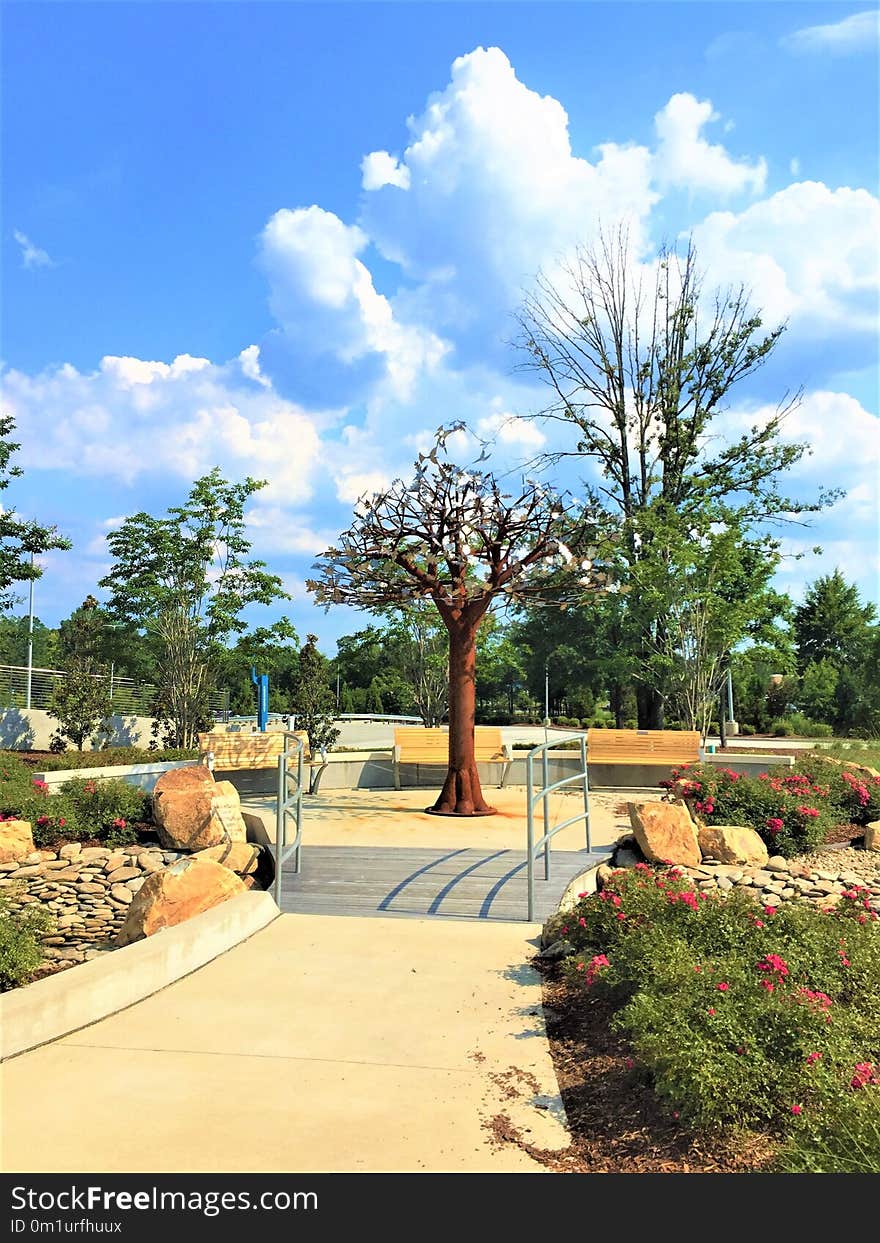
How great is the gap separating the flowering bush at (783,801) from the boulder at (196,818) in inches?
182

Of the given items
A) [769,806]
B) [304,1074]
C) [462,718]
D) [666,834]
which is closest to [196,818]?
[462,718]

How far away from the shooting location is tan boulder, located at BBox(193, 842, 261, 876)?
23.4 ft

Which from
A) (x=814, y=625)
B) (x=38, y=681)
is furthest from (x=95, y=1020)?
(x=814, y=625)

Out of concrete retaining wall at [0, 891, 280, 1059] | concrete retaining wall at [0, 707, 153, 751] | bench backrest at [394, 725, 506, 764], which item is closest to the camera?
concrete retaining wall at [0, 891, 280, 1059]

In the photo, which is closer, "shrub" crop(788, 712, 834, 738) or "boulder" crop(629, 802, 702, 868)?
"boulder" crop(629, 802, 702, 868)

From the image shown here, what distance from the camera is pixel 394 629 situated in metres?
19.7

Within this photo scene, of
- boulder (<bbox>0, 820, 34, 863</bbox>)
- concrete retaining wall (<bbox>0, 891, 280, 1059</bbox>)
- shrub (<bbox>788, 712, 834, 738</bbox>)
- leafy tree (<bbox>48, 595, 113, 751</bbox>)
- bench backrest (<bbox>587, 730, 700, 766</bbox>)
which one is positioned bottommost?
shrub (<bbox>788, 712, 834, 738</bbox>)

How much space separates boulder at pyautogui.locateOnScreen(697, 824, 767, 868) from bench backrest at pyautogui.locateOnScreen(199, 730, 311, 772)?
5609 millimetres

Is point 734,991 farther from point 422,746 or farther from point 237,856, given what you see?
point 422,746

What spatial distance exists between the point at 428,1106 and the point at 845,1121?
4.86 ft

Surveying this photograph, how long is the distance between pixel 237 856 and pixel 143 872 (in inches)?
35.8

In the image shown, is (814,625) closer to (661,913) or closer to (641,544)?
(641,544)

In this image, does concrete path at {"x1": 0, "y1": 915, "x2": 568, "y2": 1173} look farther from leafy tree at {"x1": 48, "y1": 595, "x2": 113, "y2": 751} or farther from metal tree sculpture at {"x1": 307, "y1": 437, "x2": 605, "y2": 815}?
leafy tree at {"x1": 48, "y1": 595, "x2": 113, "y2": 751}

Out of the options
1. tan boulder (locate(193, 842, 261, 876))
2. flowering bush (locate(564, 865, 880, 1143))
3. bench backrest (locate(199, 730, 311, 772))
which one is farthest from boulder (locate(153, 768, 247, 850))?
flowering bush (locate(564, 865, 880, 1143))
